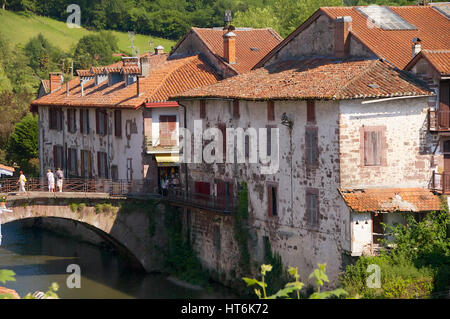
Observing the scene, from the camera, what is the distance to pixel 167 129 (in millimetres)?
49906

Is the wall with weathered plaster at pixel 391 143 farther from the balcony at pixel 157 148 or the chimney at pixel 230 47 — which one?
the chimney at pixel 230 47

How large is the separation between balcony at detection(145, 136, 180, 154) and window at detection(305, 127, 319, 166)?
12.8 metres

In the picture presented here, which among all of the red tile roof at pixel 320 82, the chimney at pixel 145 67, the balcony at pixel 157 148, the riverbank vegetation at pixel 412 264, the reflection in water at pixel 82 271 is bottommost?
the reflection in water at pixel 82 271

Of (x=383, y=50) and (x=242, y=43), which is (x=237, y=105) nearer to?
(x=383, y=50)

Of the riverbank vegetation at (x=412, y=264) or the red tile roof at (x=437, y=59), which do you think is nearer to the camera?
the riverbank vegetation at (x=412, y=264)

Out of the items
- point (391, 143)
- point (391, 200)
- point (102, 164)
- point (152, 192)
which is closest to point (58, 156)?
point (102, 164)

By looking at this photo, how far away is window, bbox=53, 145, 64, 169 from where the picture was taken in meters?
61.6

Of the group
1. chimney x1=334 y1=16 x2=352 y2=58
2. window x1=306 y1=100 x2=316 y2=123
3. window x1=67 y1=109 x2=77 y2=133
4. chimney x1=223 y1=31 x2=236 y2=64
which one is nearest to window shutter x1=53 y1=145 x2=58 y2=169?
window x1=67 y1=109 x2=77 y2=133

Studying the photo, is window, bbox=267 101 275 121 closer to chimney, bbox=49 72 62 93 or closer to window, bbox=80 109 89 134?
window, bbox=80 109 89 134

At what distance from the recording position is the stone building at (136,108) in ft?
163

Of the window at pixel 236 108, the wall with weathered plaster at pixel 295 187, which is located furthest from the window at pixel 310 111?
the window at pixel 236 108

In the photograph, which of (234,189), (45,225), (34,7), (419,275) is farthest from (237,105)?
(34,7)

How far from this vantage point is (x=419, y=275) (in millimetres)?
34594

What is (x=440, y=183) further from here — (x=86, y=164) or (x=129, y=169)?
(x=86, y=164)
